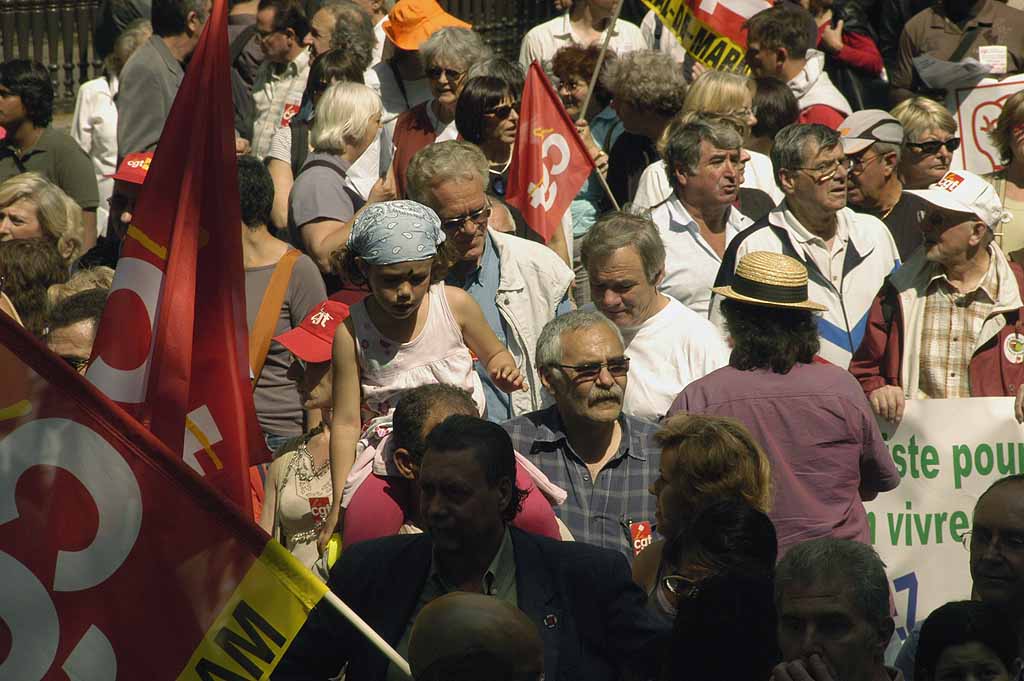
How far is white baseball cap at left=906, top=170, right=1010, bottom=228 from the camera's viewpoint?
755 centimetres

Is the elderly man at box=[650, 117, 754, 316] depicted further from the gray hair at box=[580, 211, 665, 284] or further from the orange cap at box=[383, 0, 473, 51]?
the orange cap at box=[383, 0, 473, 51]

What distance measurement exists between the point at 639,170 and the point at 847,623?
6309 millimetres

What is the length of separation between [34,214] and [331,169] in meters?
1.49

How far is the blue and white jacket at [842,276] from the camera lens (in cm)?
803

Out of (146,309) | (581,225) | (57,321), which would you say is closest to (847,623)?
(146,309)

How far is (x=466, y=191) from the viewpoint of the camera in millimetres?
7484

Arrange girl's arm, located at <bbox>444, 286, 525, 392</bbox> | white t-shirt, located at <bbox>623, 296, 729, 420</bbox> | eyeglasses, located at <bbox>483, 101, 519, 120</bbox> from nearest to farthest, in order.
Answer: girl's arm, located at <bbox>444, 286, 525, 392</bbox>, white t-shirt, located at <bbox>623, 296, 729, 420</bbox>, eyeglasses, located at <bbox>483, 101, 519, 120</bbox>

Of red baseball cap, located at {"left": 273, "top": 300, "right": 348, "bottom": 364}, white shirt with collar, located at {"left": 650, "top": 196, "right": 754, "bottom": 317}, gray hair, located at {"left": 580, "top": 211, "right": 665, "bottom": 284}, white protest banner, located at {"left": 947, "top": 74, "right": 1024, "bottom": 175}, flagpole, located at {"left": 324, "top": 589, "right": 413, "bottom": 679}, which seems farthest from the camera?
white protest banner, located at {"left": 947, "top": 74, "right": 1024, "bottom": 175}

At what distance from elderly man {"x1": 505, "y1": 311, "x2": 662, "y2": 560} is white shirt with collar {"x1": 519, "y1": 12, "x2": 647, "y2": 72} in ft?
19.6

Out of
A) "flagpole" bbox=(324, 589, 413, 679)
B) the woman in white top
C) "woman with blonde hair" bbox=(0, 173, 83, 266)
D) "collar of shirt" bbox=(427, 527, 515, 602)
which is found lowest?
the woman in white top

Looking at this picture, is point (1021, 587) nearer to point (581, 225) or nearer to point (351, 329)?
point (351, 329)

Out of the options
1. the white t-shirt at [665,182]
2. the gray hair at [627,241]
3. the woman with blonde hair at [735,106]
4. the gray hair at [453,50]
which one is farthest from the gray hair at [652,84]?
the gray hair at [627,241]

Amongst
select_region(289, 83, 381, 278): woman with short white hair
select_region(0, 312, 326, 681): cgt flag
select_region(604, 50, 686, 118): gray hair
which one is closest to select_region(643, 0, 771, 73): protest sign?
select_region(604, 50, 686, 118): gray hair

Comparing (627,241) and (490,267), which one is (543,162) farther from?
(627,241)
